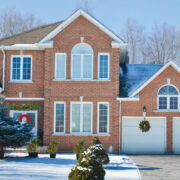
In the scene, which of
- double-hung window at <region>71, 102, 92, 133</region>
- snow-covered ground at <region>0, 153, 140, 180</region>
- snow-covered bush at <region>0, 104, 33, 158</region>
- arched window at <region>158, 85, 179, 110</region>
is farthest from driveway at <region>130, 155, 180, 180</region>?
snow-covered bush at <region>0, 104, 33, 158</region>

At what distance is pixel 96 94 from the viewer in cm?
2166

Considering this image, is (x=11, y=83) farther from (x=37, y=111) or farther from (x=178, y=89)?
(x=178, y=89)

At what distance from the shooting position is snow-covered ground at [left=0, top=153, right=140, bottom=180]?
12950 mm

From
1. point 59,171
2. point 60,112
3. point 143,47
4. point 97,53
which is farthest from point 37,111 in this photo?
point 143,47

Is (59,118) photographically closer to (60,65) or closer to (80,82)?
(80,82)

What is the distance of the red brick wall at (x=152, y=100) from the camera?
21688 millimetres

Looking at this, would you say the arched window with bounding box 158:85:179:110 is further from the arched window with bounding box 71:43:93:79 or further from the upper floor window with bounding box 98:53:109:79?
the arched window with bounding box 71:43:93:79

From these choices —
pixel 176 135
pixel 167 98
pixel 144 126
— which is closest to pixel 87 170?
pixel 144 126

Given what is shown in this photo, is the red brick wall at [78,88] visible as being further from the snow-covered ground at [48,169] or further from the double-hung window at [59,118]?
the snow-covered ground at [48,169]

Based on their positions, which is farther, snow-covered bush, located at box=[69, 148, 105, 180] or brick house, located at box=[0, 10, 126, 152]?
brick house, located at box=[0, 10, 126, 152]

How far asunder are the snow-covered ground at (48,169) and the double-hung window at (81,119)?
13.9ft

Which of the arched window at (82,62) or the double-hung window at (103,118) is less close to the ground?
the arched window at (82,62)

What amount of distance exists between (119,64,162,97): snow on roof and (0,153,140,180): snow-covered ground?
5589 mm

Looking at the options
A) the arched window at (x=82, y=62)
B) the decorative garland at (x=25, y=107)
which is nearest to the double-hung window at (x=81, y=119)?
the arched window at (x=82, y=62)
